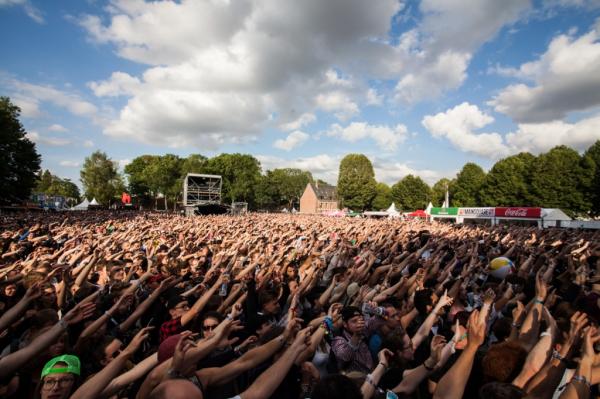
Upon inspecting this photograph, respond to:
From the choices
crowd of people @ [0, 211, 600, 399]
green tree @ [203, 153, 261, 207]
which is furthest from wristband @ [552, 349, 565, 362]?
green tree @ [203, 153, 261, 207]

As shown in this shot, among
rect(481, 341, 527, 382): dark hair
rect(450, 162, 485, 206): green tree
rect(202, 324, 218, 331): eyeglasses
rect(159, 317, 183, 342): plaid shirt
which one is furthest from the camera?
rect(450, 162, 485, 206): green tree

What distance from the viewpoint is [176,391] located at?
192cm

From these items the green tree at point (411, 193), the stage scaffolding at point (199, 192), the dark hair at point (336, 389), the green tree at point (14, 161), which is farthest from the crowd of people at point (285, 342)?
the green tree at point (411, 193)

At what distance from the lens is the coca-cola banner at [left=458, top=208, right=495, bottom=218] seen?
110 feet

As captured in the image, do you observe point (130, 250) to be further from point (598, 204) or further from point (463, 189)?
point (463, 189)

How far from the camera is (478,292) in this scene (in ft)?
20.2

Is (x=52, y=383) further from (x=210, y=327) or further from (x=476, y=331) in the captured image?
(x=476, y=331)

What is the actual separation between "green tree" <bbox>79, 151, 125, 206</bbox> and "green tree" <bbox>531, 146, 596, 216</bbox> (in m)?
82.3

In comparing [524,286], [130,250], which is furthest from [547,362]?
[130,250]

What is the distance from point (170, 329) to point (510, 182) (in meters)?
61.3

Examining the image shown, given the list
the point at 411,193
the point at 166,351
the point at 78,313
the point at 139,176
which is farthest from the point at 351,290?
the point at 139,176

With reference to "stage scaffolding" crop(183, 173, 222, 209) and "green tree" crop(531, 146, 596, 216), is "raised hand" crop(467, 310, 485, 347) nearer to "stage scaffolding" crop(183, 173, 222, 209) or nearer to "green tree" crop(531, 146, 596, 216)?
"stage scaffolding" crop(183, 173, 222, 209)

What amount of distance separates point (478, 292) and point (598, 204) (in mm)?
51731

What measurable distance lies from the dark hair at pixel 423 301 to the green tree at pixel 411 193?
8102cm
